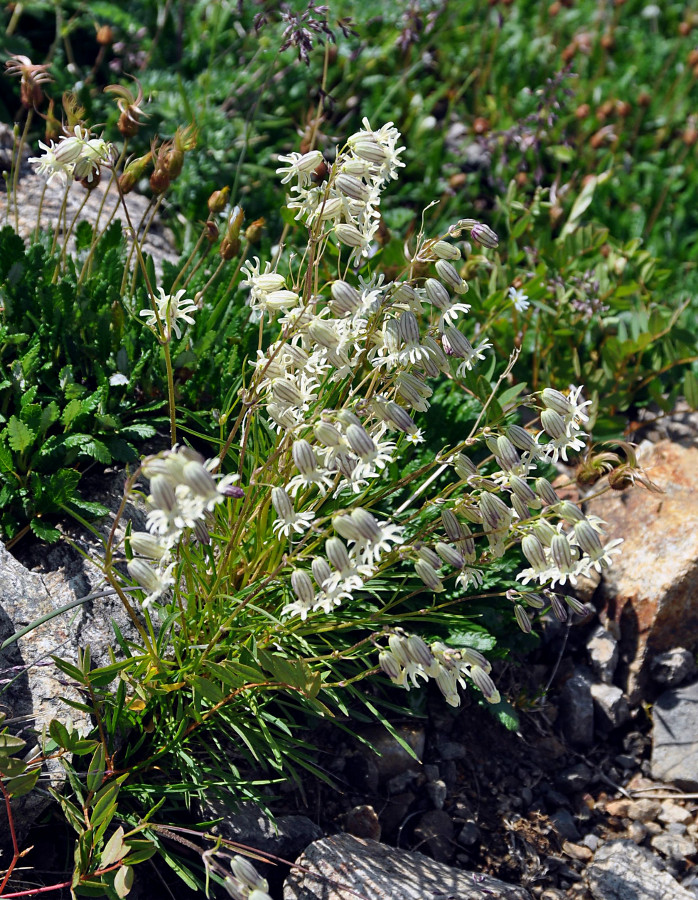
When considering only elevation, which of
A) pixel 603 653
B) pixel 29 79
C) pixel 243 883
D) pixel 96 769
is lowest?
pixel 603 653

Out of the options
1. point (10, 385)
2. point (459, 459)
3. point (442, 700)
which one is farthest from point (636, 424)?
point (10, 385)

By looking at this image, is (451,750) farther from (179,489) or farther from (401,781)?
(179,489)

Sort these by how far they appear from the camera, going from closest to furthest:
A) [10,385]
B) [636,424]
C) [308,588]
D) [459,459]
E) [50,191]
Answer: [308,588]
[459,459]
[10,385]
[636,424]
[50,191]

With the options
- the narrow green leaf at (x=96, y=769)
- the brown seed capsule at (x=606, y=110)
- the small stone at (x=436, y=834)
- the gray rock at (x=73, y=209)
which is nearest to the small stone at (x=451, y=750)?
the small stone at (x=436, y=834)

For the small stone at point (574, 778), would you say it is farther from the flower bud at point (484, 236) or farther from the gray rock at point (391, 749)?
the flower bud at point (484, 236)

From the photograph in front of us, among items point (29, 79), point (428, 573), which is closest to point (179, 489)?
point (428, 573)

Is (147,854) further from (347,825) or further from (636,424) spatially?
(636,424)

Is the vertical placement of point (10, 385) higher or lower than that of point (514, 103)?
lower
